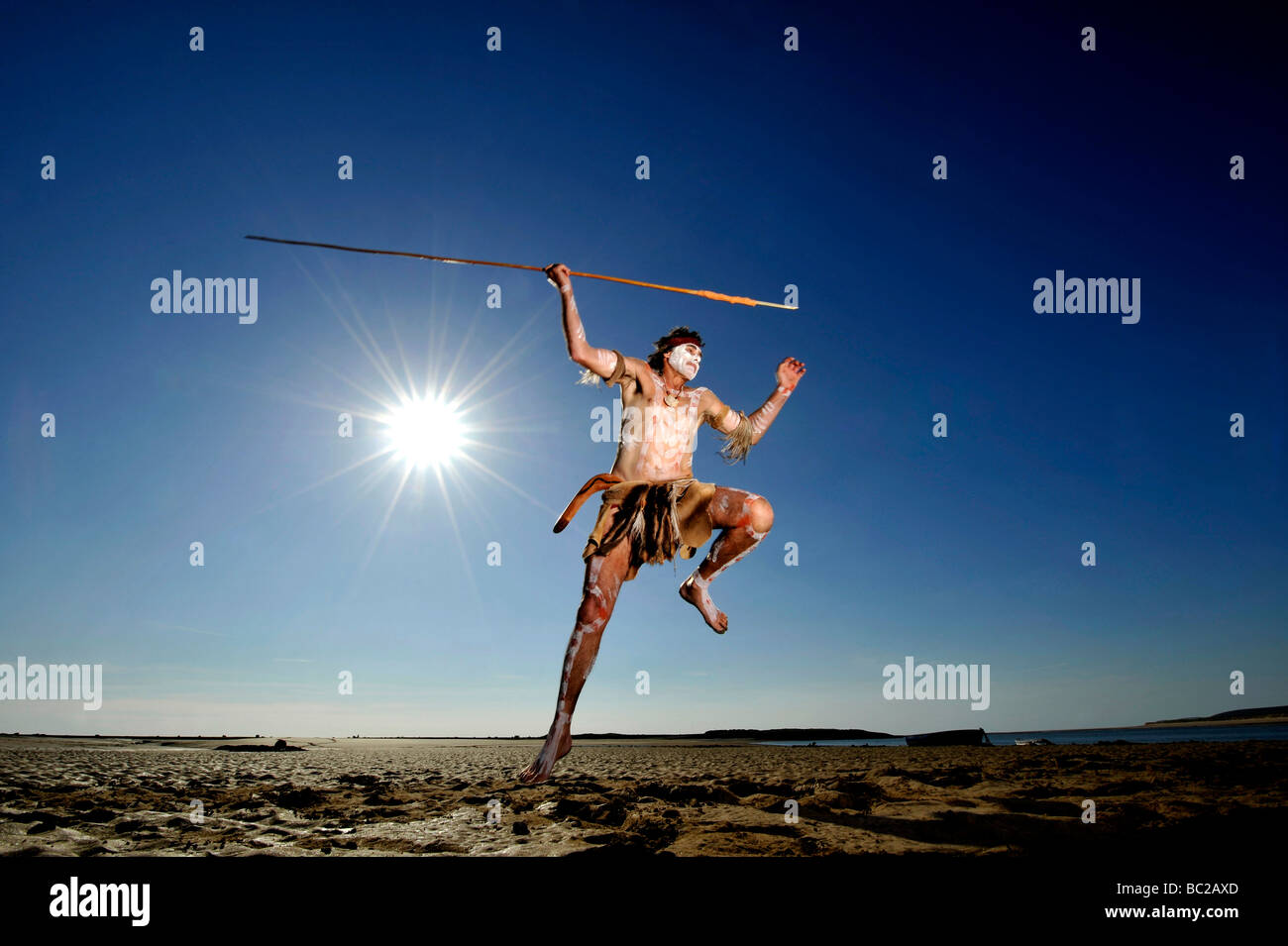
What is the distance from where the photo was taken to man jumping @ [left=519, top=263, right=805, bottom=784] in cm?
495

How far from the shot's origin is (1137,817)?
12.9 ft

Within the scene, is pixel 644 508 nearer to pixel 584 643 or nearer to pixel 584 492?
pixel 584 492

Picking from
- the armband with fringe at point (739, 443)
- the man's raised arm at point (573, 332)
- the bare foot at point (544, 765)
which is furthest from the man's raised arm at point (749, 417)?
the bare foot at point (544, 765)

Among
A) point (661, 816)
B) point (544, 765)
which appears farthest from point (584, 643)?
point (661, 816)

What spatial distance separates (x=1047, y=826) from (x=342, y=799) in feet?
16.1

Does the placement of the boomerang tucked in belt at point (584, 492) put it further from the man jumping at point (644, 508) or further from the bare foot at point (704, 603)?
the bare foot at point (704, 603)

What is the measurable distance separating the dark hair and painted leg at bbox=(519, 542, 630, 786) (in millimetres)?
1597

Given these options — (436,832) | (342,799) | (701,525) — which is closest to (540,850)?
(436,832)

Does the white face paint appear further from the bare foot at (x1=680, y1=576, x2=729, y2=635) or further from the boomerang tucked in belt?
the bare foot at (x1=680, y1=576, x2=729, y2=635)

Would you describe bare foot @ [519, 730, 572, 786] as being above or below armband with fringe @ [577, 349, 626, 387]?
below

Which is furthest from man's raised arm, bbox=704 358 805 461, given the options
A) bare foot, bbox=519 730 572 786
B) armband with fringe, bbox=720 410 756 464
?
bare foot, bbox=519 730 572 786

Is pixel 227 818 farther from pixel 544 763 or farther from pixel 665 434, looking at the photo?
pixel 665 434

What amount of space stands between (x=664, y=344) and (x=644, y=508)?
150 centimetres
